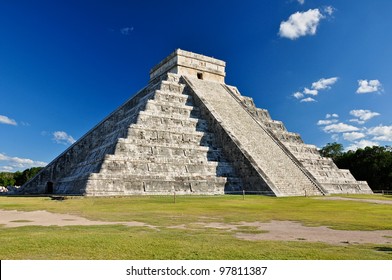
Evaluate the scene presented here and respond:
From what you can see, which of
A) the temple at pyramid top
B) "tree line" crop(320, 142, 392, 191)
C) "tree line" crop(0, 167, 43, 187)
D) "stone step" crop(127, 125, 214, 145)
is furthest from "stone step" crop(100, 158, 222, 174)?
"tree line" crop(0, 167, 43, 187)

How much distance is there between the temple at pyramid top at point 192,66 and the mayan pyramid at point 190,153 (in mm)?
134

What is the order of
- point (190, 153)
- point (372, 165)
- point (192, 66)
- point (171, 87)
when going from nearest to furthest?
point (190, 153), point (171, 87), point (192, 66), point (372, 165)

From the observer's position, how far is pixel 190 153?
2355 cm

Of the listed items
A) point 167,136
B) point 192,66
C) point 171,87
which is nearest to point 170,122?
point 167,136

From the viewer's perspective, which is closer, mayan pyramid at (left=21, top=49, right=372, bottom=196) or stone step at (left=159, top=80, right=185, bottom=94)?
mayan pyramid at (left=21, top=49, right=372, bottom=196)

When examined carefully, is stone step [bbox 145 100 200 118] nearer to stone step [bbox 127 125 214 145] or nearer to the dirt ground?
stone step [bbox 127 125 214 145]

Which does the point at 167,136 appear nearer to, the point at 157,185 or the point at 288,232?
the point at 157,185

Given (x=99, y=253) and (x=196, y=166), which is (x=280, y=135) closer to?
(x=196, y=166)

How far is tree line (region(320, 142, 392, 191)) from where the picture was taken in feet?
143

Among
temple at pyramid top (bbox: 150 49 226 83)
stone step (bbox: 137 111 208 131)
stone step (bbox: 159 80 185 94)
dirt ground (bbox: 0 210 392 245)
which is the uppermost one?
temple at pyramid top (bbox: 150 49 226 83)

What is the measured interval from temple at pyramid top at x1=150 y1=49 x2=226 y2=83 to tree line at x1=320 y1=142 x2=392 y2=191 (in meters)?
23.5

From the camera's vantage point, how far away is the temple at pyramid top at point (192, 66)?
33.5 m

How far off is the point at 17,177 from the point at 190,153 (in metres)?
56.6

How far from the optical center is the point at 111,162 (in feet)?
65.8
